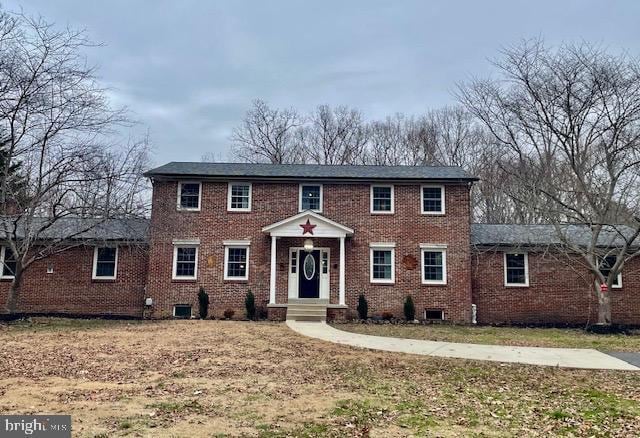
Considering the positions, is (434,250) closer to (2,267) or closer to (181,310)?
(181,310)

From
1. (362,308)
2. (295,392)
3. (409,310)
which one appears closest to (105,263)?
(362,308)

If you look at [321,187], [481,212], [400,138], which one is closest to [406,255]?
[321,187]

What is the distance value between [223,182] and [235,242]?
2477mm

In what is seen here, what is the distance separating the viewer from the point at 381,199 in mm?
18516

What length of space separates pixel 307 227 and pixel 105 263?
8376 millimetres

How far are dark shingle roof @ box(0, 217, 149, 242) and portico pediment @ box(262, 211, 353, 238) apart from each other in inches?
215

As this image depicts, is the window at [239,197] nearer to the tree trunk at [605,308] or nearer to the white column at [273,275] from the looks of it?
the white column at [273,275]

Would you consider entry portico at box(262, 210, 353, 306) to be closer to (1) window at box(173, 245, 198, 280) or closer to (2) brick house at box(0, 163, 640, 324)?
(2) brick house at box(0, 163, 640, 324)

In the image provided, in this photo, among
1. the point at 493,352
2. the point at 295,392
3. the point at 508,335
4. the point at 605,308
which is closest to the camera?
the point at 295,392

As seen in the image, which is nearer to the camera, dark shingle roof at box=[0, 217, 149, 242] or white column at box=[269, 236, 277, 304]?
white column at box=[269, 236, 277, 304]

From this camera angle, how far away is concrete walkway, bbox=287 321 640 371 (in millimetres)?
9555

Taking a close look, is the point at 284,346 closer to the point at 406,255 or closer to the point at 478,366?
the point at 478,366

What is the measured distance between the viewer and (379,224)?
59.9ft

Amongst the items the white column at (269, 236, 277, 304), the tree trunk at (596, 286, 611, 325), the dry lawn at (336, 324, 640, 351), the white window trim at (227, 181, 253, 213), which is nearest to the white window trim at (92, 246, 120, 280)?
the white window trim at (227, 181, 253, 213)
